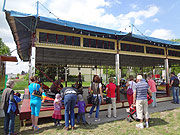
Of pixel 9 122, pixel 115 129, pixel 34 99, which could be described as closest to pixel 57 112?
pixel 34 99

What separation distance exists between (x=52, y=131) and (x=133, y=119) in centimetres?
278

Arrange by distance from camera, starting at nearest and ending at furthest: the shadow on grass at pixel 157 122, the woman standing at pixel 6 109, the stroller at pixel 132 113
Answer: the woman standing at pixel 6 109
the shadow on grass at pixel 157 122
the stroller at pixel 132 113

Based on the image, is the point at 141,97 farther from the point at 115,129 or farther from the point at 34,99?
the point at 34,99

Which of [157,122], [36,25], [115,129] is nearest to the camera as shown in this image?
[115,129]

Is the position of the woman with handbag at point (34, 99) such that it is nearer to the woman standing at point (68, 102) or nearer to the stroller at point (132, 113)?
the woman standing at point (68, 102)

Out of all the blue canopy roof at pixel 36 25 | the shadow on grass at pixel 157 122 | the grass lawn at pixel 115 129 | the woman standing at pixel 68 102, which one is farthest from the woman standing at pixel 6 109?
the shadow on grass at pixel 157 122

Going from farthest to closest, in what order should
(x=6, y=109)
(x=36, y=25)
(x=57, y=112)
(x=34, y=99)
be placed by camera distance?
1. (x=36, y=25)
2. (x=57, y=112)
3. (x=34, y=99)
4. (x=6, y=109)

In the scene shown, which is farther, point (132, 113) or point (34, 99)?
point (132, 113)

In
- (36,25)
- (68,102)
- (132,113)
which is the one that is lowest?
(132,113)

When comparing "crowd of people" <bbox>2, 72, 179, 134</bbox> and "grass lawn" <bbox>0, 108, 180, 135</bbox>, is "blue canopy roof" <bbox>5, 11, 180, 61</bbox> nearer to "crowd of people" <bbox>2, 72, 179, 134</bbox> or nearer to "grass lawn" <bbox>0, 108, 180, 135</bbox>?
"crowd of people" <bbox>2, 72, 179, 134</bbox>

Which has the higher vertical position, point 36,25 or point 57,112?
point 36,25

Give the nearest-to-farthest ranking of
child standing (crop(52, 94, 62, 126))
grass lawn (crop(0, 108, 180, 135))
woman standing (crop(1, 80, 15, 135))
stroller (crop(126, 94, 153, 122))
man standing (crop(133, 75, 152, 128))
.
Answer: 1. woman standing (crop(1, 80, 15, 135))
2. grass lawn (crop(0, 108, 180, 135))
3. man standing (crop(133, 75, 152, 128))
4. child standing (crop(52, 94, 62, 126))
5. stroller (crop(126, 94, 153, 122))

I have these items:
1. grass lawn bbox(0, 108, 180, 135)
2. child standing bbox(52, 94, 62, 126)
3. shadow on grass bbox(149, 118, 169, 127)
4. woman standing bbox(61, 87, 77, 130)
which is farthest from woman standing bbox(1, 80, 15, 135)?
shadow on grass bbox(149, 118, 169, 127)

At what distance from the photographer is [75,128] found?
11.5 feet
